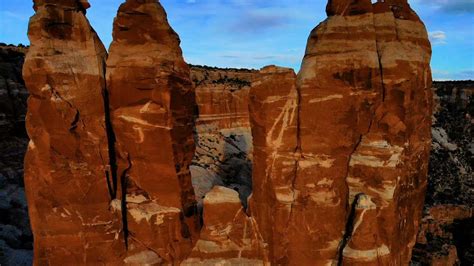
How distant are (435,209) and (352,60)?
23.0 metres

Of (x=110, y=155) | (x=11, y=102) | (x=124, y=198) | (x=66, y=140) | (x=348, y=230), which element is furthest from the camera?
(x=11, y=102)

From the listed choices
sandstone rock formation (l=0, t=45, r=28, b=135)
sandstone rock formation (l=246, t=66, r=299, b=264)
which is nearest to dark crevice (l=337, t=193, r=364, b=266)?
sandstone rock formation (l=246, t=66, r=299, b=264)

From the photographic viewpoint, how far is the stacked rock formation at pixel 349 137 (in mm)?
11047

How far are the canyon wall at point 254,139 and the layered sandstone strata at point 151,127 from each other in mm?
41

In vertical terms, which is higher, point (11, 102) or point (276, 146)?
point (11, 102)

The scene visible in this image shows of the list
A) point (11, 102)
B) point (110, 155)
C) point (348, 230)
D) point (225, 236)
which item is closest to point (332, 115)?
point (348, 230)

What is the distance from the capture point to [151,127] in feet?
37.8

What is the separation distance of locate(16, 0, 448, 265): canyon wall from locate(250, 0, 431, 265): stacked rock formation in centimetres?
3

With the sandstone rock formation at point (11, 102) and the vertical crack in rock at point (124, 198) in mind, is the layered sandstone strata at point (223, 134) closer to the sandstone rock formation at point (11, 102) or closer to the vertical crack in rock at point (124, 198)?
the vertical crack in rock at point (124, 198)

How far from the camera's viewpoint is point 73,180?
1138 cm

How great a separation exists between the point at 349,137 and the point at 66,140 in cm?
824

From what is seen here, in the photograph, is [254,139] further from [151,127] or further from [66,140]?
[66,140]

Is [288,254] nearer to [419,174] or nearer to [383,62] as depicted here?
[419,174]

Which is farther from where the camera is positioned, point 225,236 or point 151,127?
point 225,236
